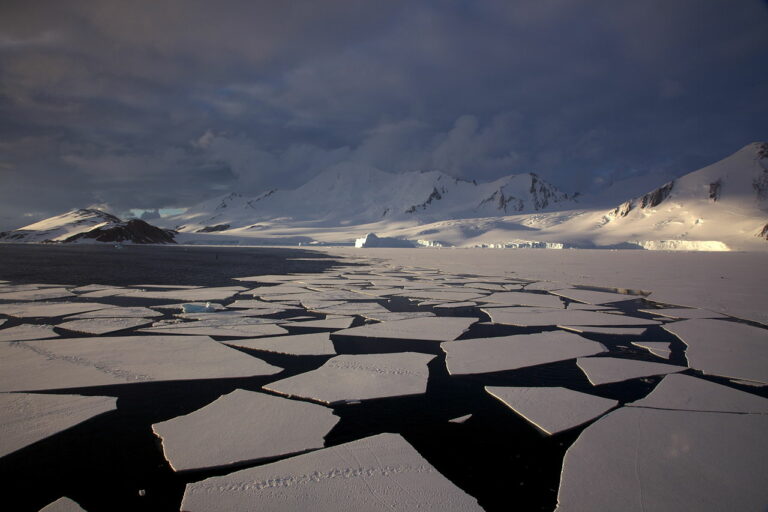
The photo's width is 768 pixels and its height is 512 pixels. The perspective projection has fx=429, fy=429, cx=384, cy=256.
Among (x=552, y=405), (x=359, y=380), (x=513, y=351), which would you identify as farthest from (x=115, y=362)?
(x=513, y=351)

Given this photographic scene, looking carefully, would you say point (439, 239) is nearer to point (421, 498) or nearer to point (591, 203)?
point (421, 498)

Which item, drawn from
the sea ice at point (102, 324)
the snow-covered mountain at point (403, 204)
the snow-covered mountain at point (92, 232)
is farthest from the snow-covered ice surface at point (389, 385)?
the snow-covered mountain at point (403, 204)

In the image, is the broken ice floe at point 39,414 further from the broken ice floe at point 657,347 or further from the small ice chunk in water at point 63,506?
the broken ice floe at point 657,347

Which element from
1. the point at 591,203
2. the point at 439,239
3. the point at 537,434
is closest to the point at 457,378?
the point at 537,434

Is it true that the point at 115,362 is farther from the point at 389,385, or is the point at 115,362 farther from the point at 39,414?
the point at 389,385

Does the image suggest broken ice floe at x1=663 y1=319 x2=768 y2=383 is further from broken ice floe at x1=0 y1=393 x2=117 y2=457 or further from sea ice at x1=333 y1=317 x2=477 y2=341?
broken ice floe at x1=0 y1=393 x2=117 y2=457

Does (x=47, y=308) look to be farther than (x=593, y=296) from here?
No

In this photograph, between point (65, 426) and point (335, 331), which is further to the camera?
point (335, 331)
